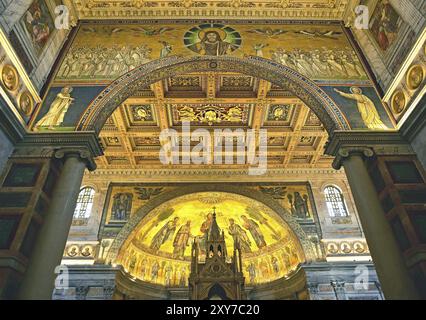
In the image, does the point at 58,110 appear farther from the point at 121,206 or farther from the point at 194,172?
the point at 194,172

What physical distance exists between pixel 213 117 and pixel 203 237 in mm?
8519

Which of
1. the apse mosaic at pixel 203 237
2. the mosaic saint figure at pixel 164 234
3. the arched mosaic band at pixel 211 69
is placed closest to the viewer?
the arched mosaic band at pixel 211 69

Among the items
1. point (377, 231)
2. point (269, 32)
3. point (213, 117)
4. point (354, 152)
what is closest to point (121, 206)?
point (213, 117)

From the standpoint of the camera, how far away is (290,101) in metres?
14.4

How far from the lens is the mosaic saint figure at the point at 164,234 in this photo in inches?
755

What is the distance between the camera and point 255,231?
1969 cm

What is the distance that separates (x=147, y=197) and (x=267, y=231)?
755 centimetres

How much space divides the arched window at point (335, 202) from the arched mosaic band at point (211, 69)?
9531 mm

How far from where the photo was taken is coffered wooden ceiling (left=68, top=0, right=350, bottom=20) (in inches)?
460

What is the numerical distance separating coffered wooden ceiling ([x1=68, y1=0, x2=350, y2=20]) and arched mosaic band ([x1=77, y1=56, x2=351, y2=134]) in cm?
252

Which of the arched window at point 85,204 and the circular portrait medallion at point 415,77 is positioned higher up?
the arched window at point 85,204

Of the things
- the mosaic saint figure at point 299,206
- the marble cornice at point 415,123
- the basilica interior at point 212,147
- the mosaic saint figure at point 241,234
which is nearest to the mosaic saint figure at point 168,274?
the basilica interior at point 212,147

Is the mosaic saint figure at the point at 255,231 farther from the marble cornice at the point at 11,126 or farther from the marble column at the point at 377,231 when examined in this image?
the marble cornice at the point at 11,126
